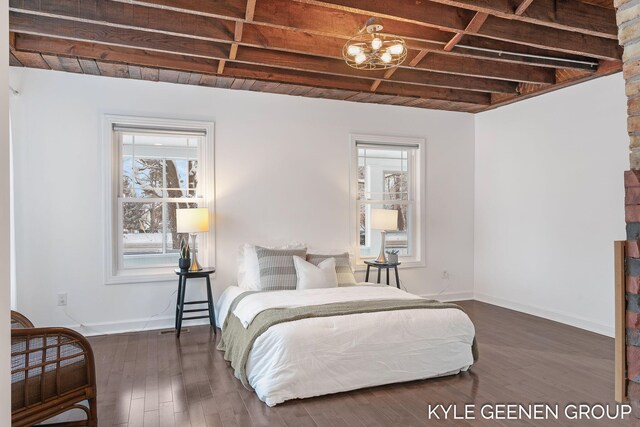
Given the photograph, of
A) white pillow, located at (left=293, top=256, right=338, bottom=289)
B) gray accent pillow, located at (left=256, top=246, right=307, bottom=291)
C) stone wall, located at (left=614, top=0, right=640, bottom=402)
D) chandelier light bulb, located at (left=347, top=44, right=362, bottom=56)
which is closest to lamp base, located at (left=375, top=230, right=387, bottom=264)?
white pillow, located at (left=293, top=256, right=338, bottom=289)

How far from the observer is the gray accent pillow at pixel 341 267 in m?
4.40

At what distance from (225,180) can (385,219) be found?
6.41ft

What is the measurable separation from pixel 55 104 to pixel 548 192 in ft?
17.8

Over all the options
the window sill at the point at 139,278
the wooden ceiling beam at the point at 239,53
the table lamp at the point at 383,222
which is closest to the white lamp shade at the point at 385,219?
the table lamp at the point at 383,222

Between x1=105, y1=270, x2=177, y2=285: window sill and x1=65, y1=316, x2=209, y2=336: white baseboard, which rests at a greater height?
x1=105, y1=270, x2=177, y2=285: window sill

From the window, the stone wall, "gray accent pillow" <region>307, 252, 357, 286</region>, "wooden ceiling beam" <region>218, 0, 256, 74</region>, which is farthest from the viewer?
the window

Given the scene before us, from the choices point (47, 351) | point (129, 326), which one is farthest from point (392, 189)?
point (47, 351)

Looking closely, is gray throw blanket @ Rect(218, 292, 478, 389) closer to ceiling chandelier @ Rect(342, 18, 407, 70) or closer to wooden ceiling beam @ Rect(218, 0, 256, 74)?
ceiling chandelier @ Rect(342, 18, 407, 70)

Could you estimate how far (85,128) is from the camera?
13.8 feet

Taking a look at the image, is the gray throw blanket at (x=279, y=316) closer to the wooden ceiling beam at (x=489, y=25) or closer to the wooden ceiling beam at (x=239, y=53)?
the wooden ceiling beam at (x=489, y=25)

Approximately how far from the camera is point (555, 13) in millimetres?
3082

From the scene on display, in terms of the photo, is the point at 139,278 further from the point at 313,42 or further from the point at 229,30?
the point at 313,42

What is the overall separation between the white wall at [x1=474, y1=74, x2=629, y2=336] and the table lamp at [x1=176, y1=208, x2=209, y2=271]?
3.80m

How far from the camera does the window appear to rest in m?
5.45
